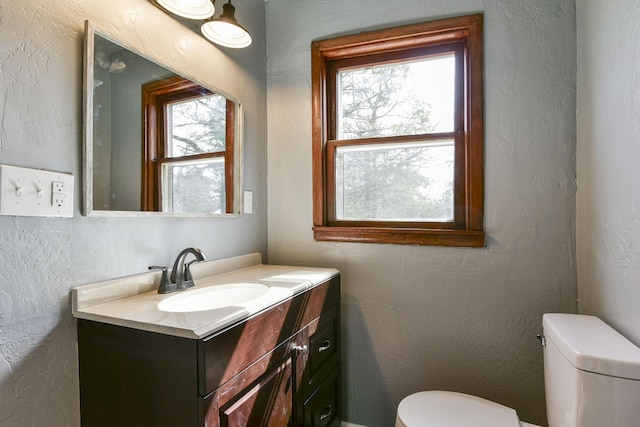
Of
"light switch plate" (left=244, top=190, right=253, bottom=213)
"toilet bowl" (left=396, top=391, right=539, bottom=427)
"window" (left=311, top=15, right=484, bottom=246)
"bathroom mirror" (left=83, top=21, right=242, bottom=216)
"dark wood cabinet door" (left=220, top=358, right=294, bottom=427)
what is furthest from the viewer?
"light switch plate" (left=244, top=190, right=253, bottom=213)

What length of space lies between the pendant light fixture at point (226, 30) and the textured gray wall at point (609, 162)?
1335 millimetres

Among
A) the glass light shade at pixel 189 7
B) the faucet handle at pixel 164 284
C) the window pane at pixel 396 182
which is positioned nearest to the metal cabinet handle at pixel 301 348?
the faucet handle at pixel 164 284

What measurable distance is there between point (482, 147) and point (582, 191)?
42 cm

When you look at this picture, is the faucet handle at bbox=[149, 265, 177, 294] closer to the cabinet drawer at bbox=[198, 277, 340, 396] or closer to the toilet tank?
the cabinet drawer at bbox=[198, 277, 340, 396]

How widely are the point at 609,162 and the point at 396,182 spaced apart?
2.73 ft

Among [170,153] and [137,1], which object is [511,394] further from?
[137,1]

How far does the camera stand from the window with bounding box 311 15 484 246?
1.54m

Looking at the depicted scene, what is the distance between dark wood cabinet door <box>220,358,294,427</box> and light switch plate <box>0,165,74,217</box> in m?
0.71

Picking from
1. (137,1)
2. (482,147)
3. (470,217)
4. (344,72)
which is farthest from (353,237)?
(137,1)

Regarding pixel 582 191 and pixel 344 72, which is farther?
pixel 344 72

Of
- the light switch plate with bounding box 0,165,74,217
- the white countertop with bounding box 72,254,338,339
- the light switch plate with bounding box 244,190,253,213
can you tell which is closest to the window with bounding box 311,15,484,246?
the light switch plate with bounding box 244,190,253,213

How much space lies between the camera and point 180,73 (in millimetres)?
1323

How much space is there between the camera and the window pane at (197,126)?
51.5 inches

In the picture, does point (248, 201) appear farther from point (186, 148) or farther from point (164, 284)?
point (164, 284)
